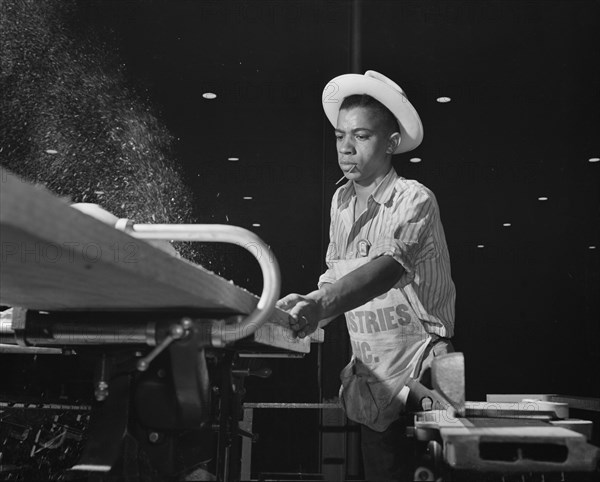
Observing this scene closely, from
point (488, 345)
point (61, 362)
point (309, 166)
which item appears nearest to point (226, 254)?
point (309, 166)

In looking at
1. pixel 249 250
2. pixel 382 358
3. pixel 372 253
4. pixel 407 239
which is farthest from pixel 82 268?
pixel 382 358

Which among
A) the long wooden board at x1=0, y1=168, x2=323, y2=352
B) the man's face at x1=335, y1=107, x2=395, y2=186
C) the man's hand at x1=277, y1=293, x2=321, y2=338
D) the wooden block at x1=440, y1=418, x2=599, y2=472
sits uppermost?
the man's face at x1=335, y1=107, x2=395, y2=186

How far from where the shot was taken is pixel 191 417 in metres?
1.16

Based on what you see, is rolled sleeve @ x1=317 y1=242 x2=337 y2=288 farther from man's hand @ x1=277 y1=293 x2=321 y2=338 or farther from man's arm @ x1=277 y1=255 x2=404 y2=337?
man's hand @ x1=277 y1=293 x2=321 y2=338

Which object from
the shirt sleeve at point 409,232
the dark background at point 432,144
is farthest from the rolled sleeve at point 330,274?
the dark background at point 432,144

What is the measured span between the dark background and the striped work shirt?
1.35 m

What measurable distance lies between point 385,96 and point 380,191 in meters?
0.32

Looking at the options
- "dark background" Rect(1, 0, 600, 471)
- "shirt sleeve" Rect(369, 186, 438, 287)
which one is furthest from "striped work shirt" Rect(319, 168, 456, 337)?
"dark background" Rect(1, 0, 600, 471)

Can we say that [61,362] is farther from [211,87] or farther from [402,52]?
[402,52]

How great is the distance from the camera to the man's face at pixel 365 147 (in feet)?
8.56

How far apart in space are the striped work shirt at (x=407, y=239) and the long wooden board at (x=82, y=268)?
3.15 feet

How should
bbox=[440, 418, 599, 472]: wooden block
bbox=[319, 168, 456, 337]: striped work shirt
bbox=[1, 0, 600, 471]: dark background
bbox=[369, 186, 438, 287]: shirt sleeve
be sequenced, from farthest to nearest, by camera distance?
1. bbox=[1, 0, 600, 471]: dark background
2. bbox=[319, 168, 456, 337]: striped work shirt
3. bbox=[369, 186, 438, 287]: shirt sleeve
4. bbox=[440, 418, 599, 472]: wooden block

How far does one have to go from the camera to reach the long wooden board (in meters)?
0.65

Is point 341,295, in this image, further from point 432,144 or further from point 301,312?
point 432,144
